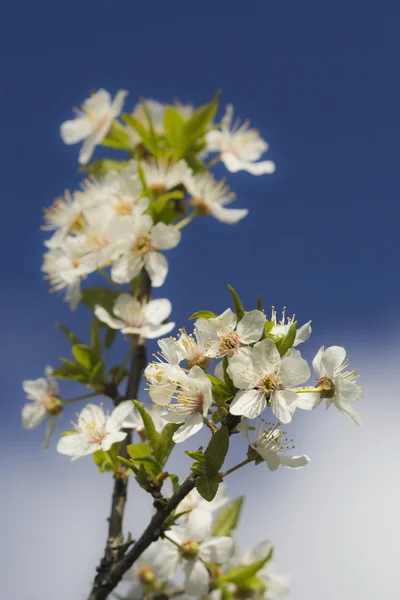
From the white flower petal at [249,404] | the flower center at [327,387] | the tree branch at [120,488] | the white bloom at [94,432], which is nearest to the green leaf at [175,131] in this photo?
the tree branch at [120,488]

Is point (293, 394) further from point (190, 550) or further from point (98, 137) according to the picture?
point (98, 137)

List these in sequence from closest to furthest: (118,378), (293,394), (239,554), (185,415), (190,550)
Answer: (293,394)
(185,415)
(190,550)
(118,378)
(239,554)

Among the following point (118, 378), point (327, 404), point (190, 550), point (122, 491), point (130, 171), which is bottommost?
point (190, 550)

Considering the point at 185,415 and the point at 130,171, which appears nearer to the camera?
the point at 185,415

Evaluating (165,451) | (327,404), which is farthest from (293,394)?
A: (165,451)

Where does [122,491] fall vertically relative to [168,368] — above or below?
below

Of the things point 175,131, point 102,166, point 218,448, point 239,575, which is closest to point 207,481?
point 218,448
